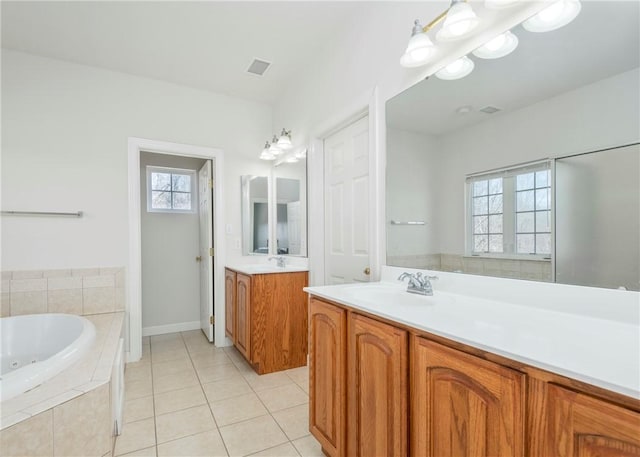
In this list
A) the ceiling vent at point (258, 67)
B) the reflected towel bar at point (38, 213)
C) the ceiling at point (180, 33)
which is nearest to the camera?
the ceiling at point (180, 33)

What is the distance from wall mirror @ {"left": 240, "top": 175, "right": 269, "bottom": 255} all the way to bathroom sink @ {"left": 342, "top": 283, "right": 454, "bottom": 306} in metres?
1.88

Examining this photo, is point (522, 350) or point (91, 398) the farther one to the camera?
point (91, 398)

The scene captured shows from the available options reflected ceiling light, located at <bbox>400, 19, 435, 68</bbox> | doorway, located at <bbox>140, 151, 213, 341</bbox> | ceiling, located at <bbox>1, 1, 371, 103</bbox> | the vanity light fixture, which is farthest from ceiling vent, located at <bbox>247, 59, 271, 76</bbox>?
reflected ceiling light, located at <bbox>400, 19, 435, 68</bbox>

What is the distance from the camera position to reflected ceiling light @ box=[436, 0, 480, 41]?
1.22m

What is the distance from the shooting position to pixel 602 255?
1.00 metres

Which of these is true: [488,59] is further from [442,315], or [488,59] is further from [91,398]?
[91,398]

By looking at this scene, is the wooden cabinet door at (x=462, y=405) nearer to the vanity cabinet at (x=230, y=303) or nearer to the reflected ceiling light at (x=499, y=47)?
the reflected ceiling light at (x=499, y=47)

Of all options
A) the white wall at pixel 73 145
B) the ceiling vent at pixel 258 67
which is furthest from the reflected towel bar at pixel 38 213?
the ceiling vent at pixel 258 67

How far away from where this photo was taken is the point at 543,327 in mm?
940

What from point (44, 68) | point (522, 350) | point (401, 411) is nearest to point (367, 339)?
point (401, 411)

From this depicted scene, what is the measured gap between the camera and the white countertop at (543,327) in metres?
0.63

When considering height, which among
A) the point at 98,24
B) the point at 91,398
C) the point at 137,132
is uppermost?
the point at 98,24

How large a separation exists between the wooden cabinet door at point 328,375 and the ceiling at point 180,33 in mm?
1993

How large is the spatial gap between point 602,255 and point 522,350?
56cm
